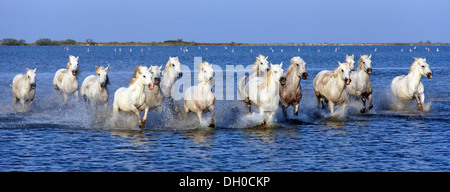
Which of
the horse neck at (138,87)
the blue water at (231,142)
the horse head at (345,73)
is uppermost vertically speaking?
the horse head at (345,73)

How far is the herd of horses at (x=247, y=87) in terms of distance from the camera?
55.2ft

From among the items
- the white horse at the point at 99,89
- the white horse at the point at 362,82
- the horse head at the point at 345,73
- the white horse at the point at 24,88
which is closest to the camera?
the horse head at the point at 345,73

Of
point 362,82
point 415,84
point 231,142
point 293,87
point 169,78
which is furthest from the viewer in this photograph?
point 415,84

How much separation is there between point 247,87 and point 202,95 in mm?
2422

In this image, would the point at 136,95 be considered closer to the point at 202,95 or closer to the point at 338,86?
the point at 202,95

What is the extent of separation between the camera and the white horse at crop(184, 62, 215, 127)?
55.1 ft

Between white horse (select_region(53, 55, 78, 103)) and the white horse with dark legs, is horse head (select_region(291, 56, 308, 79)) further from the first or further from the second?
white horse (select_region(53, 55, 78, 103))

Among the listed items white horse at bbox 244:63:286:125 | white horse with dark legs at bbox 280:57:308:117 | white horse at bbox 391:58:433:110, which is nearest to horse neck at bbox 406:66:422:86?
white horse at bbox 391:58:433:110

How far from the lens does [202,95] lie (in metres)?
16.8

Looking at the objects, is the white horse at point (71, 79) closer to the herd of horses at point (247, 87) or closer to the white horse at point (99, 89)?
the herd of horses at point (247, 87)

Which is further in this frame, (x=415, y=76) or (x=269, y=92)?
(x=415, y=76)

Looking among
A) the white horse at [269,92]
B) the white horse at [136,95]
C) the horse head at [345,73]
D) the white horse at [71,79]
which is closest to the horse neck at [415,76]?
the horse head at [345,73]

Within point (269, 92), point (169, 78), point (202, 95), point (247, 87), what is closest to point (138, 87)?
point (202, 95)
